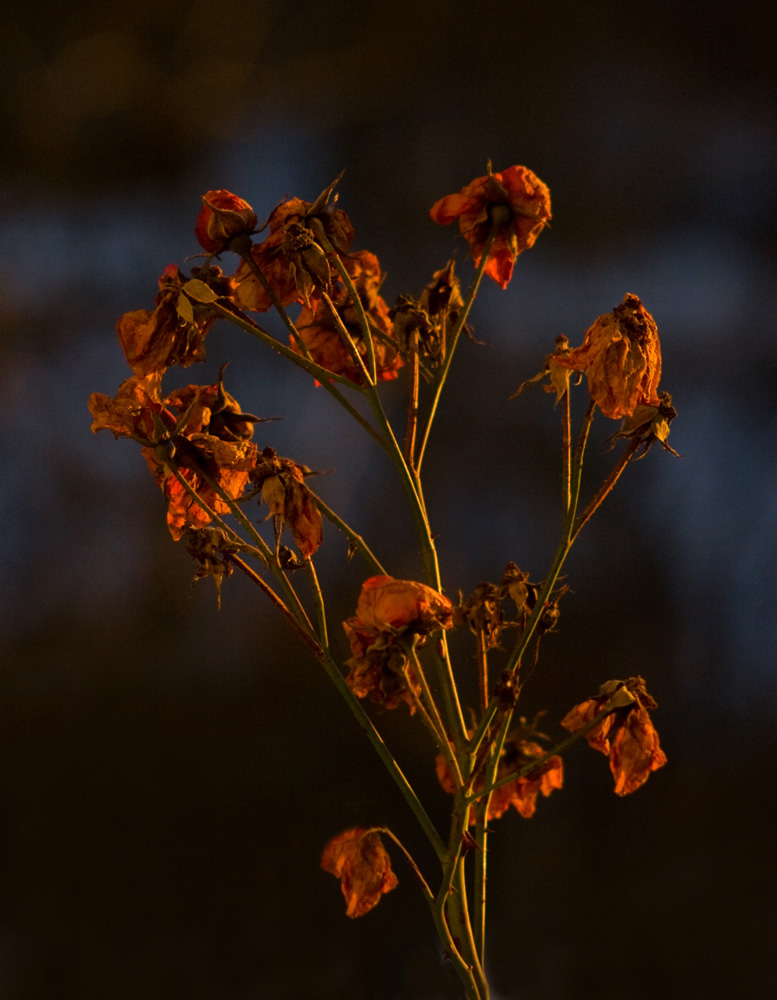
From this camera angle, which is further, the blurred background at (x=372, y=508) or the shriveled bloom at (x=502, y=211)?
the blurred background at (x=372, y=508)

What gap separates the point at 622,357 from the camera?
1.19ft

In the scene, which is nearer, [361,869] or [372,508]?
[361,869]

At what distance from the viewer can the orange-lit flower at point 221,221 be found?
0.37 metres

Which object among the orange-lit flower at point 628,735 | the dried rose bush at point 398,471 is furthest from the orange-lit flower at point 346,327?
the orange-lit flower at point 628,735

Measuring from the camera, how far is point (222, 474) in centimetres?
39

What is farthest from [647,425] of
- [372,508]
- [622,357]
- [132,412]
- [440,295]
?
[372,508]

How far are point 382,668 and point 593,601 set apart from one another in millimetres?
882

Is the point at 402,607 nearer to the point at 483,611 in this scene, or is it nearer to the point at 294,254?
the point at 483,611

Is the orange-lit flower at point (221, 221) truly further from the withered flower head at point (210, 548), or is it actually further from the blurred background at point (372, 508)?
the blurred background at point (372, 508)

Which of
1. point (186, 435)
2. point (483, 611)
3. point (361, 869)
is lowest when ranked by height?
point (361, 869)

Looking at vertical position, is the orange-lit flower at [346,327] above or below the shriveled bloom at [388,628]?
above

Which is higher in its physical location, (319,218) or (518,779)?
(319,218)

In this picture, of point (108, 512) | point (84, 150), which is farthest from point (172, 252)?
point (108, 512)

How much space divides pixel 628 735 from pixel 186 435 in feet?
0.86
